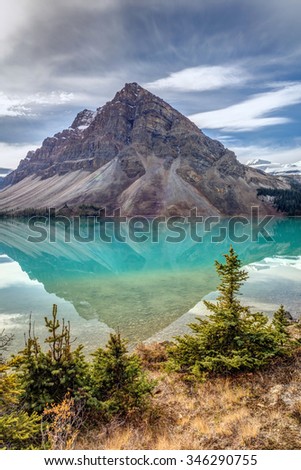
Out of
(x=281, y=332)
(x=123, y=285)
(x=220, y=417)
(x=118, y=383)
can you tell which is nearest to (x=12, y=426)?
(x=118, y=383)

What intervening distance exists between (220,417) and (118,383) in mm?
2931

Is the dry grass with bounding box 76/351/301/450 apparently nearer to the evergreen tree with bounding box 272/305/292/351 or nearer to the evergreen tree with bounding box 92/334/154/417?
the evergreen tree with bounding box 92/334/154/417

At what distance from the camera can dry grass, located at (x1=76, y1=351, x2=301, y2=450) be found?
23.6 feet

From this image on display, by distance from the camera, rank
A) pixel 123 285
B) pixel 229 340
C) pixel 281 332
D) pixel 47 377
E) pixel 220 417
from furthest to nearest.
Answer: pixel 123 285, pixel 281 332, pixel 229 340, pixel 220 417, pixel 47 377

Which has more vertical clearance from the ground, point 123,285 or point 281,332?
point 281,332

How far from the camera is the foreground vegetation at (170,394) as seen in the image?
23.2ft

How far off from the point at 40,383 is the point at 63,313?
17518 millimetres

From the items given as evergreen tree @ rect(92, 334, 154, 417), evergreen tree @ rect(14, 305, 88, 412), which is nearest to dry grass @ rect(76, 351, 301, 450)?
evergreen tree @ rect(92, 334, 154, 417)

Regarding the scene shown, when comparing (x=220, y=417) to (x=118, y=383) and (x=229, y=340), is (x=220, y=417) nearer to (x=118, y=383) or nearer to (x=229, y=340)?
(x=229, y=340)

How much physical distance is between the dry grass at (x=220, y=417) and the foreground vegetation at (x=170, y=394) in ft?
0.09

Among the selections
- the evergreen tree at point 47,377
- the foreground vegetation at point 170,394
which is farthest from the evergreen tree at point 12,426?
the evergreen tree at point 47,377

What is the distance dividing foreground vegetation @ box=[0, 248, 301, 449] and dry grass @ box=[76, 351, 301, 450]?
3 centimetres

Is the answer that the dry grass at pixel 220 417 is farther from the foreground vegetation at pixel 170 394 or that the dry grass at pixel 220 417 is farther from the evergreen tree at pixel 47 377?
the evergreen tree at pixel 47 377

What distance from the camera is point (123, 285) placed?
34031 mm
